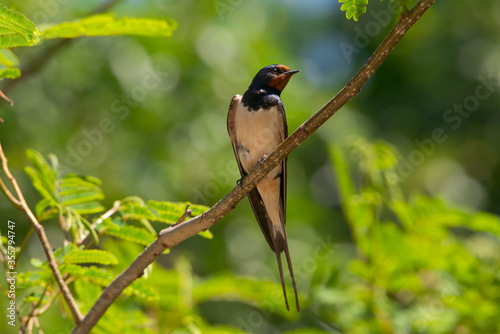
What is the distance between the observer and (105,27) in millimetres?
2664

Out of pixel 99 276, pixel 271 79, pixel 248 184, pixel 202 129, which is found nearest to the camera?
pixel 248 184

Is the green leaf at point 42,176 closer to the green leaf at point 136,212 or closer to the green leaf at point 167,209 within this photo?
the green leaf at point 136,212

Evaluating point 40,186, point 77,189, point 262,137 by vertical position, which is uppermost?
point 40,186

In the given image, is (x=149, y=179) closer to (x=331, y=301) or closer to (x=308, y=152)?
(x=308, y=152)

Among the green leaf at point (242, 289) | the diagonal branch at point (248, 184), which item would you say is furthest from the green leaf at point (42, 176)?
the green leaf at point (242, 289)

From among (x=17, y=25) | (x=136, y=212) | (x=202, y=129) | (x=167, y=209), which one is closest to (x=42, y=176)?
(x=136, y=212)

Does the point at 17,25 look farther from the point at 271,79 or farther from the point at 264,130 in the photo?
the point at 271,79

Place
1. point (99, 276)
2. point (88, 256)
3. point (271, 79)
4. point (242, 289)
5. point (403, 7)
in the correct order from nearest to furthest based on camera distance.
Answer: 1. point (403, 7)
2. point (88, 256)
3. point (99, 276)
4. point (242, 289)
5. point (271, 79)

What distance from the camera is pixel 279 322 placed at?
19.0 ft

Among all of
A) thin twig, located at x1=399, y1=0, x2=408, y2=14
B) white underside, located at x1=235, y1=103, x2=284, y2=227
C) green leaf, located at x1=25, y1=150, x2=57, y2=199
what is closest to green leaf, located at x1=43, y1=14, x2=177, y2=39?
green leaf, located at x1=25, y1=150, x2=57, y2=199

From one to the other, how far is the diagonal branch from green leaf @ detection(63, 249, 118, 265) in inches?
13.9

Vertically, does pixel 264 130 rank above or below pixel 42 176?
below

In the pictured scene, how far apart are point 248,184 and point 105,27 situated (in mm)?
1182

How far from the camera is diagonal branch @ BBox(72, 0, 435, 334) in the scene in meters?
1.68
